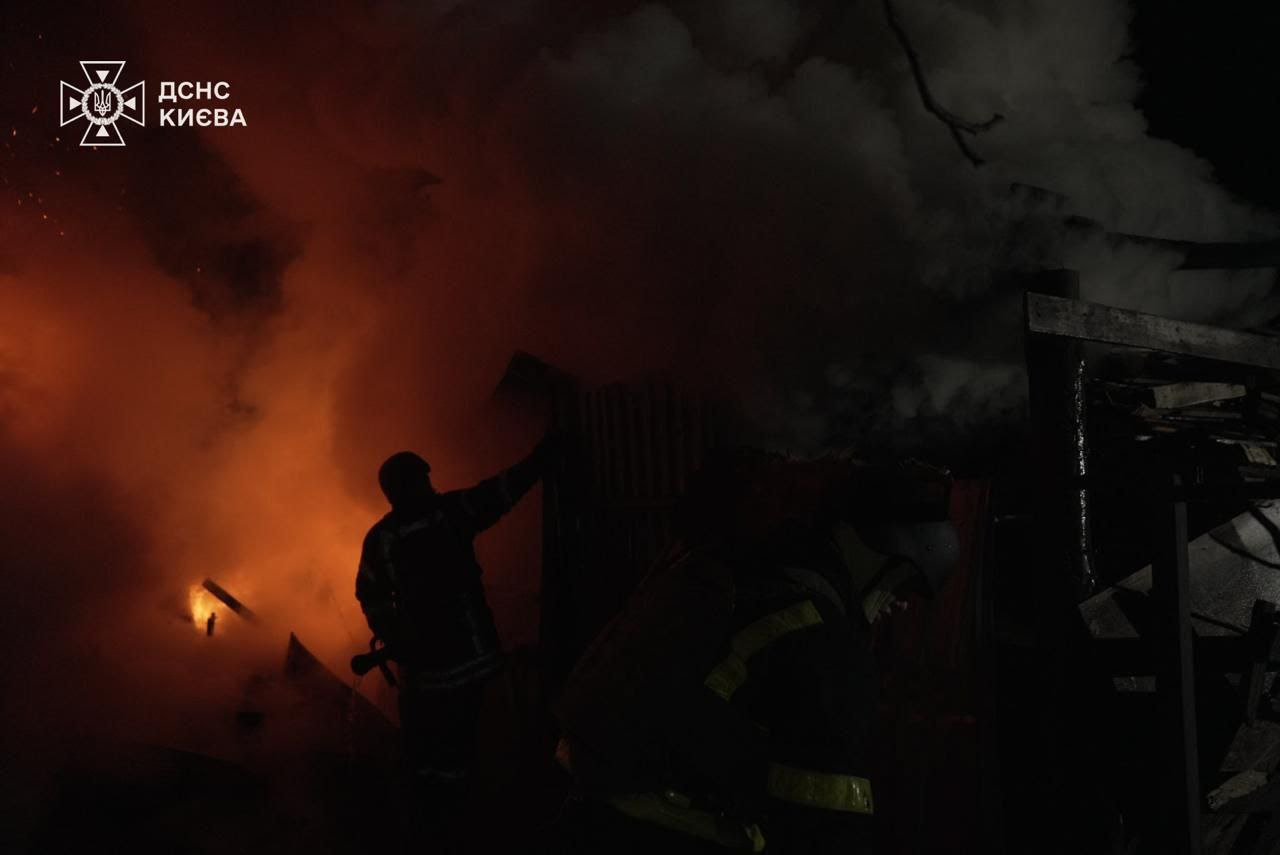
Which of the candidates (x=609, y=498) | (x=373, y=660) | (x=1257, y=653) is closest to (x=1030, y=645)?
(x=1257, y=653)

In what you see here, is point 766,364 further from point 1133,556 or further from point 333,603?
point 333,603

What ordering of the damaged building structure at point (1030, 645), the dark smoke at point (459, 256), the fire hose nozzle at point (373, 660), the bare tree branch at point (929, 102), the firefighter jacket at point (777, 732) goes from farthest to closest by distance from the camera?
the fire hose nozzle at point (373, 660)
the dark smoke at point (459, 256)
the bare tree branch at point (929, 102)
the damaged building structure at point (1030, 645)
the firefighter jacket at point (777, 732)

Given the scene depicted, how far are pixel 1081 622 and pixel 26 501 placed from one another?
32.4 ft

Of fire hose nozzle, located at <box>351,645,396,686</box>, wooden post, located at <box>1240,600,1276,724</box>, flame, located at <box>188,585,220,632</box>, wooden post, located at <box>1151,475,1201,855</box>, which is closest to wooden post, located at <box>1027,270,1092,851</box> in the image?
wooden post, located at <box>1151,475,1201,855</box>

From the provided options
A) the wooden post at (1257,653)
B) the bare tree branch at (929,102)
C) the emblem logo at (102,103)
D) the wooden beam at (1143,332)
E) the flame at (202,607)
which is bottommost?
the flame at (202,607)

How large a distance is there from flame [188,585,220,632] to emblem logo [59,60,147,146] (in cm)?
491

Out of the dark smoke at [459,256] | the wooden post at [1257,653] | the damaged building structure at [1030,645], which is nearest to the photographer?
the wooden post at [1257,653]

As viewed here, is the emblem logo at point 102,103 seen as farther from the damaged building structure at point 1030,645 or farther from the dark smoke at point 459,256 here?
the damaged building structure at point 1030,645

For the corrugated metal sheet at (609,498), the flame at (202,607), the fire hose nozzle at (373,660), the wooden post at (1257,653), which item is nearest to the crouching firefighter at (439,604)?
the fire hose nozzle at (373,660)

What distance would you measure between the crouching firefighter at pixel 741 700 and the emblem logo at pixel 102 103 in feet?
30.7

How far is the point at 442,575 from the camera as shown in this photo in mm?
5879

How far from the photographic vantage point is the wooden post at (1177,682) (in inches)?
145

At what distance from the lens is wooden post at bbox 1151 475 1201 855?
145 inches

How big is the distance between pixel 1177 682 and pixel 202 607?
337 inches
